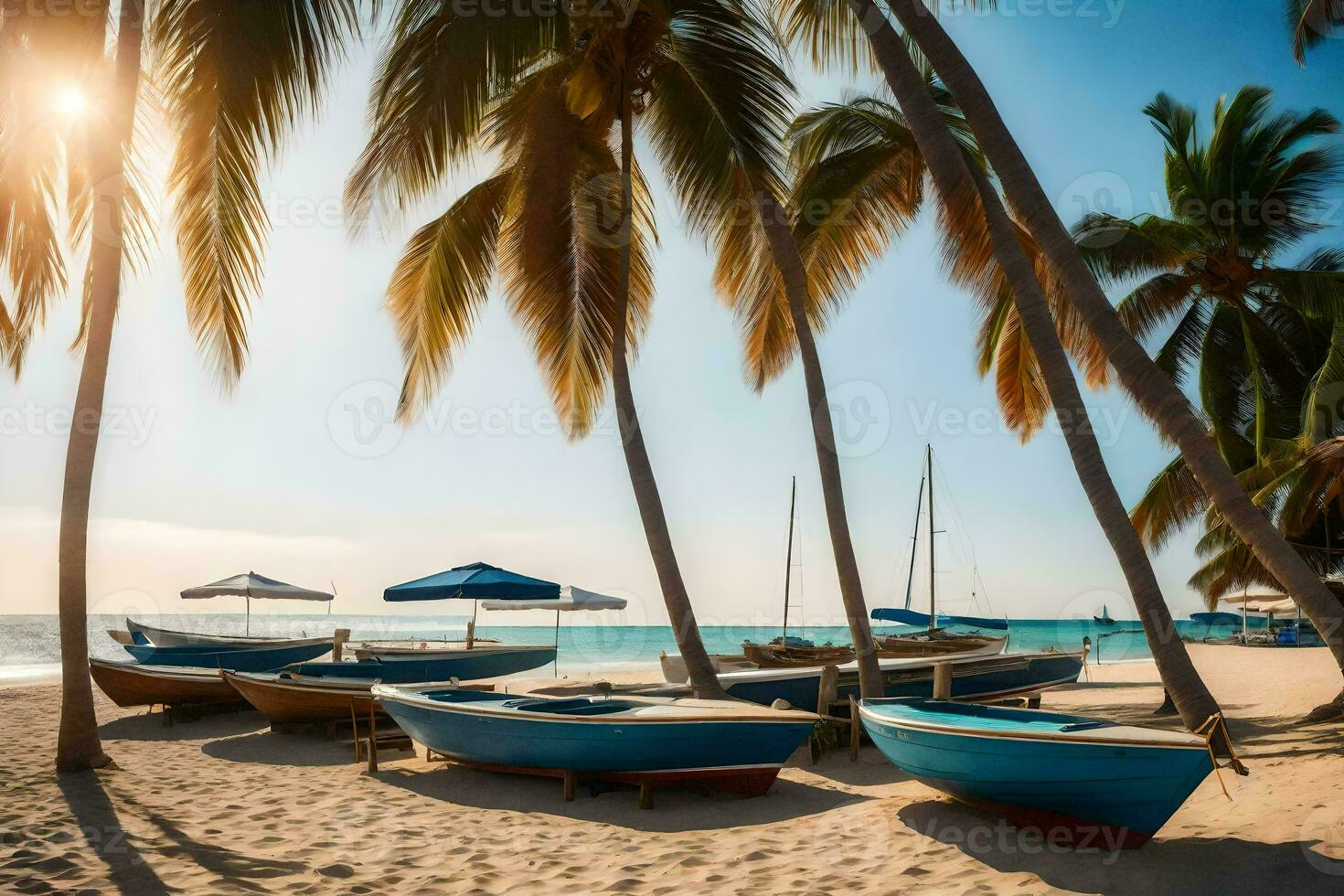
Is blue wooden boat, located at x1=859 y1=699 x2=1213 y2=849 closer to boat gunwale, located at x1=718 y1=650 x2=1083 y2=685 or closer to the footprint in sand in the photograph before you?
the footprint in sand

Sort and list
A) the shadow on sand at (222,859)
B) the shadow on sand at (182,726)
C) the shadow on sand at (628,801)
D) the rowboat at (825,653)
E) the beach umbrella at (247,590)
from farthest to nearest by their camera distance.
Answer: the beach umbrella at (247,590) → the rowboat at (825,653) → the shadow on sand at (182,726) → the shadow on sand at (628,801) → the shadow on sand at (222,859)

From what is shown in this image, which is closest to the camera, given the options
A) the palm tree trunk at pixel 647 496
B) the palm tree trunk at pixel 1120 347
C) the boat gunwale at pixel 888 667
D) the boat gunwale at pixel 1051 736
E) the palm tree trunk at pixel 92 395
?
the boat gunwale at pixel 1051 736

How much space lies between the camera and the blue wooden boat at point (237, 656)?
17375 millimetres

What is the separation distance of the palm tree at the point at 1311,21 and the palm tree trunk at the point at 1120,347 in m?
5.06

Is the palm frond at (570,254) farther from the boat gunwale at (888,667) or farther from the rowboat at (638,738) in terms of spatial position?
the rowboat at (638,738)

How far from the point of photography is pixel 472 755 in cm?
942

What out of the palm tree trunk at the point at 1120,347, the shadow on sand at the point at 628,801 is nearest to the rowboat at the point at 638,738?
the shadow on sand at the point at 628,801

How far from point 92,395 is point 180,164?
2572mm

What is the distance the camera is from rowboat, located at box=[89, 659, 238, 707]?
13961mm

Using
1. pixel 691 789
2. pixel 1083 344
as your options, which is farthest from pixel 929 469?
pixel 691 789

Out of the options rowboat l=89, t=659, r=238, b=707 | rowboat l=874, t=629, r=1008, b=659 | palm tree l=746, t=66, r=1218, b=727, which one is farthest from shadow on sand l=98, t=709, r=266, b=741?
rowboat l=874, t=629, r=1008, b=659

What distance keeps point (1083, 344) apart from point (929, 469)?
58.2 ft

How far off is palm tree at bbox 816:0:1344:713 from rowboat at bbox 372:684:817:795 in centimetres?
390

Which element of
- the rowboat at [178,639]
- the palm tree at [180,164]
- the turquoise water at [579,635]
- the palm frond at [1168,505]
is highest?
the palm tree at [180,164]
